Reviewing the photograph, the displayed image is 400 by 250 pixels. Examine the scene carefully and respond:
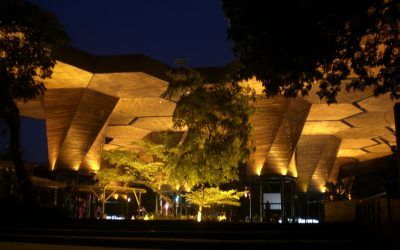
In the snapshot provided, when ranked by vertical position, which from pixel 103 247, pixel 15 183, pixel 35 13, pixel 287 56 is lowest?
pixel 103 247

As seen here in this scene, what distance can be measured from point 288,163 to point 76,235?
19.4m

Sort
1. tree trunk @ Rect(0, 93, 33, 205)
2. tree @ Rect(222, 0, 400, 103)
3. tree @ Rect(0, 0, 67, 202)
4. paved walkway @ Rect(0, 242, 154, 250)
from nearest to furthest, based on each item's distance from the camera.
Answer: tree @ Rect(222, 0, 400, 103) < paved walkway @ Rect(0, 242, 154, 250) < tree @ Rect(0, 0, 67, 202) < tree trunk @ Rect(0, 93, 33, 205)

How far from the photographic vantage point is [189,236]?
1000 centimetres

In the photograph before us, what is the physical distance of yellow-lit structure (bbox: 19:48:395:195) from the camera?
74.6ft

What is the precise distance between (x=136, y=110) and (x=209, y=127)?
45.4ft

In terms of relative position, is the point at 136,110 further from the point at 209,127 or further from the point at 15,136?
the point at 15,136

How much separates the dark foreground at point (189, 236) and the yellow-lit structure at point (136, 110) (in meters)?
10.0

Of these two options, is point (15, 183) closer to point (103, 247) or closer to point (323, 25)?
point (103, 247)

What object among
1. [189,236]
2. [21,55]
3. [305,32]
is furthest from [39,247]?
[305,32]

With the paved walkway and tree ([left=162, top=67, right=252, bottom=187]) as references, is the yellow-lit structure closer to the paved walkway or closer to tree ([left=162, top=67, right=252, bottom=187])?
tree ([left=162, top=67, right=252, bottom=187])

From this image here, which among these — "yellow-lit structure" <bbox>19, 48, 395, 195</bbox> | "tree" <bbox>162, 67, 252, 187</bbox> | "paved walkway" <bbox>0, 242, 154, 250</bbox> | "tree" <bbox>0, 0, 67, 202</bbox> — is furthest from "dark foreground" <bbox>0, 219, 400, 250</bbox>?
"yellow-lit structure" <bbox>19, 48, 395, 195</bbox>

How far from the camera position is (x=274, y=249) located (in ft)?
27.5

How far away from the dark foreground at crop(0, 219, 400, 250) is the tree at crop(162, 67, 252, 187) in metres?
4.72

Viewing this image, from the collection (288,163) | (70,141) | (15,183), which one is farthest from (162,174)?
(288,163)
